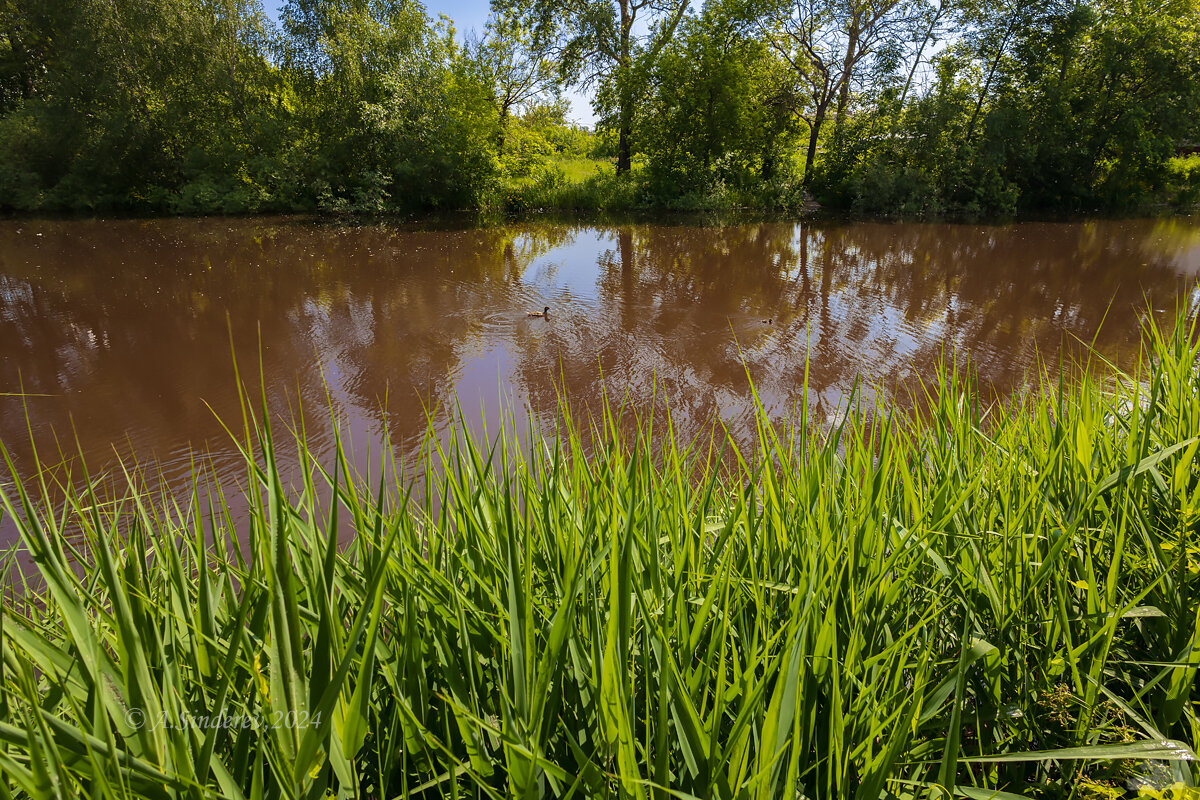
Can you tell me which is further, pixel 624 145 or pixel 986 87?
pixel 624 145

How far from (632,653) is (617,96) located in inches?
828

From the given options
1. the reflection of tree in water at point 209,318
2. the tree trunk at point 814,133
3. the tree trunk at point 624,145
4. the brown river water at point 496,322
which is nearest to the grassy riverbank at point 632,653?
the brown river water at point 496,322

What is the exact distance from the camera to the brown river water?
502cm

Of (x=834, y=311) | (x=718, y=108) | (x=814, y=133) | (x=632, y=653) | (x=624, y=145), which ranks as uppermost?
(x=718, y=108)

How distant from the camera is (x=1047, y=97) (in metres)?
17.1

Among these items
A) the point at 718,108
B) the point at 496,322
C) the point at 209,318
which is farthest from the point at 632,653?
the point at 718,108

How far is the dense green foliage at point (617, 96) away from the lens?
53.4 feet

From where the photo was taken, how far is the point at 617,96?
19641 mm

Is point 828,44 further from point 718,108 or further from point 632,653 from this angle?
point 632,653

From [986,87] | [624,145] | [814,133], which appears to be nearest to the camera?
[986,87]

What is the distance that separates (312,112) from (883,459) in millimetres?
19754

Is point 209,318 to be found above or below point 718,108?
below

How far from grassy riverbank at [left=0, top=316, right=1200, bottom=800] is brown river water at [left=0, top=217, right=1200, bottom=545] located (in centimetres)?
111

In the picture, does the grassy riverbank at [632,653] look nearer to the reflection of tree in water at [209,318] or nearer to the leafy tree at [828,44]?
the reflection of tree in water at [209,318]
